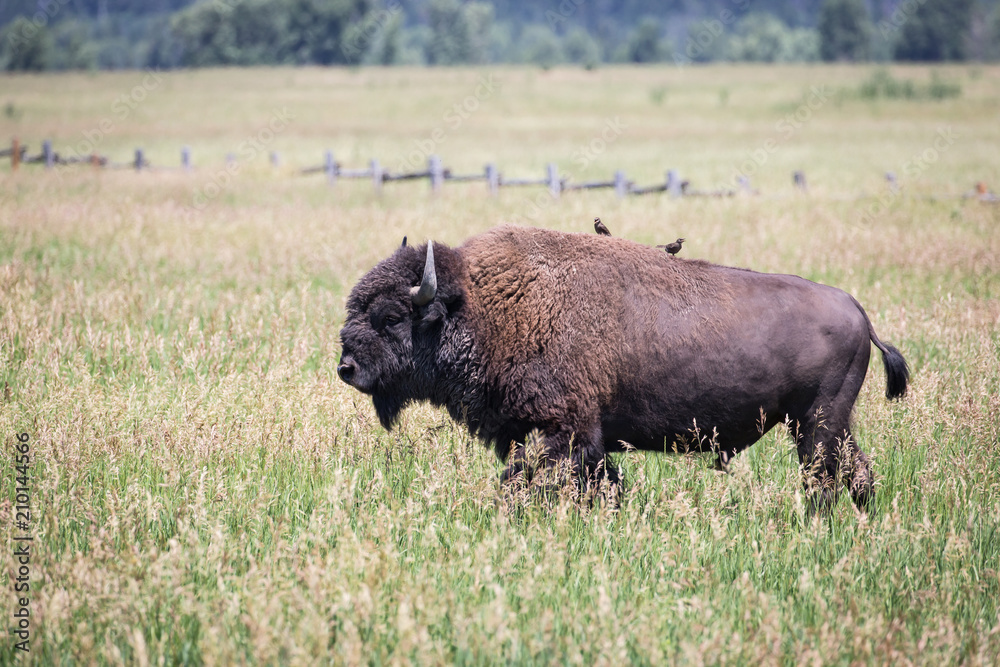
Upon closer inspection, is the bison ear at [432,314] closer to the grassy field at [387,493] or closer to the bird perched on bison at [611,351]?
the bird perched on bison at [611,351]

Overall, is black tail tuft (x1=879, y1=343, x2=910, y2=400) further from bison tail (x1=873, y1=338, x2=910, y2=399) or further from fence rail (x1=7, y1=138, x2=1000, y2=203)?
fence rail (x1=7, y1=138, x2=1000, y2=203)

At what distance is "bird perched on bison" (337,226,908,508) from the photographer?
443 cm

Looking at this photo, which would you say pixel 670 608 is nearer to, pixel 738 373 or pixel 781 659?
pixel 781 659

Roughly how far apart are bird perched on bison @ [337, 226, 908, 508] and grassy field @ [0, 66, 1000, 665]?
0.98 feet

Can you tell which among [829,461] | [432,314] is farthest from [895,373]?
[432,314]

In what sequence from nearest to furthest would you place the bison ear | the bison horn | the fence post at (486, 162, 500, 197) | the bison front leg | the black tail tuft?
the bison front leg, the bison horn, the bison ear, the black tail tuft, the fence post at (486, 162, 500, 197)

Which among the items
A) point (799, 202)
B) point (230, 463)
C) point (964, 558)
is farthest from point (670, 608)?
point (799, 202)

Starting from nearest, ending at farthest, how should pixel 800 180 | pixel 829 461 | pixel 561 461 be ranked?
1. pixel 561 461
2. pixel 829 461
3. pixel 800 180

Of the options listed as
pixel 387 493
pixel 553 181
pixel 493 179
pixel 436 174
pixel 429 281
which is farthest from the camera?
pixel 436 174

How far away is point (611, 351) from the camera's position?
452cm

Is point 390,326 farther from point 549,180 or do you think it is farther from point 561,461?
point 549,180

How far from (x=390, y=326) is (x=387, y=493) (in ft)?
3.66

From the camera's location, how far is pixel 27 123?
1763 inches

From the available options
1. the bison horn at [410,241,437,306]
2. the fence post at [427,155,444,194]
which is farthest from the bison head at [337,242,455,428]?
the fence post at [427,155,444,194]
